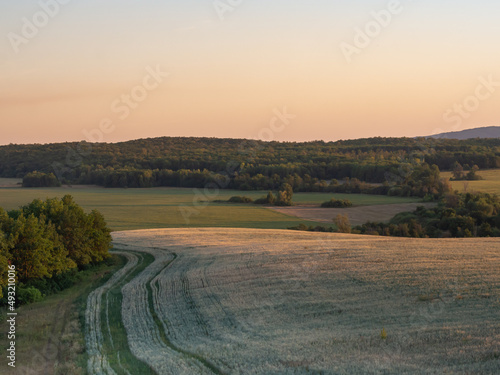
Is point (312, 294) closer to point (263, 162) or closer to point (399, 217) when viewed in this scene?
point (399, 217)

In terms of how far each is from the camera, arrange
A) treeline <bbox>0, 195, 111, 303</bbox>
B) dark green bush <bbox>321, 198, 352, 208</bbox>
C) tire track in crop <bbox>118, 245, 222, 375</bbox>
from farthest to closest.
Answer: dark green bush <bbox>321, 198, 352, 208</bbox> < treeline <bbox>0, 195, 111, 303</bbox> < tire track in crop <bbox>118, 245, 222, 375</bbox>

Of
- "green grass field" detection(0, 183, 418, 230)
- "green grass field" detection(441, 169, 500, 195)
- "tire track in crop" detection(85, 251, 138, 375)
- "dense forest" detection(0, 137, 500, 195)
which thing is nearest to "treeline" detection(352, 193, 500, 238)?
"green grass field" detection(441, 169, 500, 195)

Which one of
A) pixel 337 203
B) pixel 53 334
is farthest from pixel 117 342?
pixel 337 203

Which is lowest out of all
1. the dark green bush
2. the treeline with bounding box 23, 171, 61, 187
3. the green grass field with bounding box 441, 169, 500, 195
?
the dark green bush

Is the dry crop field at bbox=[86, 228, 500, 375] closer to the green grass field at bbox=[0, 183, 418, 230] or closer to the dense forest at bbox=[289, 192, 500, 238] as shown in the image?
the dense forest at bbox=[289, 192, 500, 238]

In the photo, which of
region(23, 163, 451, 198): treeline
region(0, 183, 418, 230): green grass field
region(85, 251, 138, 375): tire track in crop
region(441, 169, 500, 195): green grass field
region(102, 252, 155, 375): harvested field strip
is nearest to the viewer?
region(102, 252, 155, 375): harvested field strip

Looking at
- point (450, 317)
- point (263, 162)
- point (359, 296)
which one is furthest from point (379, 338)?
point (263, 162)

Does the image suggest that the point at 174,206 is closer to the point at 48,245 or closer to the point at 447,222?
the point at 447,222
